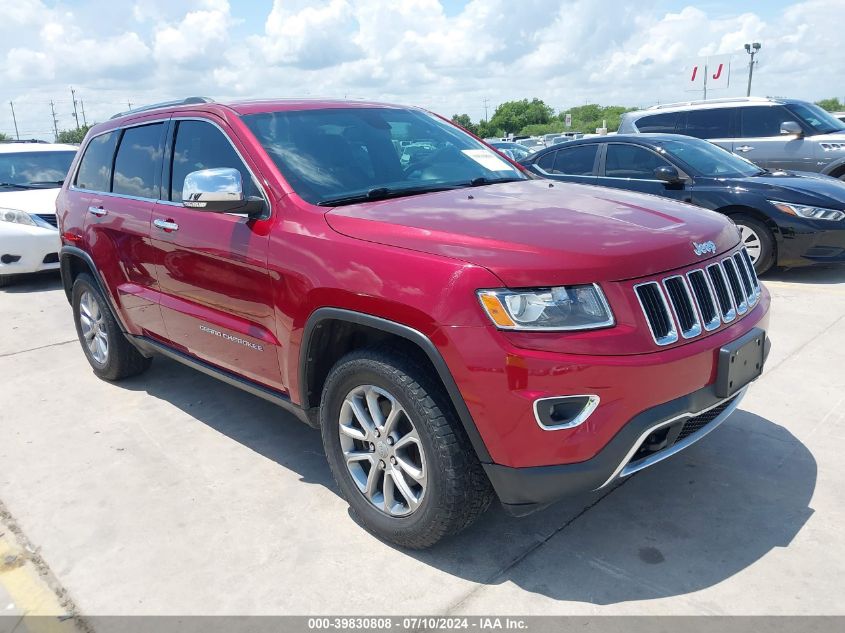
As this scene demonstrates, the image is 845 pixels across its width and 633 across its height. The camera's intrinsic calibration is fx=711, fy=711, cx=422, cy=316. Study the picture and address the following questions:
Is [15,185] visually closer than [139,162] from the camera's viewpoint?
No

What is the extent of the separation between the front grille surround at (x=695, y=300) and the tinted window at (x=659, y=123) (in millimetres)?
8224

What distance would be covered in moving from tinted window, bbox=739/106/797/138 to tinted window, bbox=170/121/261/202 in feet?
28.9

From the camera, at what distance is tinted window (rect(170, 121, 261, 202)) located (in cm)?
344

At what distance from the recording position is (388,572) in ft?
9.18

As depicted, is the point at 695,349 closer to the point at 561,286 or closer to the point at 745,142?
the point at 561,286

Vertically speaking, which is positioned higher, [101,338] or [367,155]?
[367,155]

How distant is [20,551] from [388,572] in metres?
1.63

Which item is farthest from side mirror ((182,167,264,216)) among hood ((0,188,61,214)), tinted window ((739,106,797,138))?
tinted window ((739,106,797,138))

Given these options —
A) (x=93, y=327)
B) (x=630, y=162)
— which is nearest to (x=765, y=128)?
(x=630, y=162)

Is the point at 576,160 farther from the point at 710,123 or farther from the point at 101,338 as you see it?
the point at 101,338

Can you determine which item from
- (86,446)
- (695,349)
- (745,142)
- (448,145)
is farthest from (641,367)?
(745,142)

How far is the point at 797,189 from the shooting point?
7000mm

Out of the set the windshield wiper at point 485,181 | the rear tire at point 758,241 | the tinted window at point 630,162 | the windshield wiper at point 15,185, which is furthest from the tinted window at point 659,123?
the windshield wiper at point 15,185

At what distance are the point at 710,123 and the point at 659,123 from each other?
0.71m
